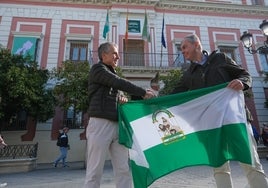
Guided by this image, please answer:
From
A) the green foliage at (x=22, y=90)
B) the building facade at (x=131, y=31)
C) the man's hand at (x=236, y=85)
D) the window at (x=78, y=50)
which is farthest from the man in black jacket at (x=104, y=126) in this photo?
the window at (x=78, y=50)

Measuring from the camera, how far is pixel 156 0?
16.6 metres

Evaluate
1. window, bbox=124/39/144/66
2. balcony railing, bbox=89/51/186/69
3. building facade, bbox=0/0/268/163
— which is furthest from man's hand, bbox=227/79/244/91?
window, bbox=124/39/144/66

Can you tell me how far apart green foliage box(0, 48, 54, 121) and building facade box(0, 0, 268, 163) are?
192 cm

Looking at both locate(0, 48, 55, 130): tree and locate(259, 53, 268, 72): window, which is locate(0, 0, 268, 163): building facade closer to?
locate(259, 53, 268, 72): window

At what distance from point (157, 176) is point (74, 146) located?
37.1 ft

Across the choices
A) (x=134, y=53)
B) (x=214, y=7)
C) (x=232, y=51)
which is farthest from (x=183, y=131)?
(x=214, y=7)

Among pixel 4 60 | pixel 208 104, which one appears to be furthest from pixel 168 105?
pixel 4 60

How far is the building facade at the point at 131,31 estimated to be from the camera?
14766 millimetres

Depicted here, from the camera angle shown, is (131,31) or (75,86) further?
(131,31)

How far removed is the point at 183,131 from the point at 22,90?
31.1ft

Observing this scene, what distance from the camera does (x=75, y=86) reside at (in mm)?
10664

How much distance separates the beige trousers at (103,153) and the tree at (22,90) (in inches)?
353

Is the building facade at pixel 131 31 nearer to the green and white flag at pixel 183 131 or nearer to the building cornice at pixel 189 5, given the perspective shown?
the building cornice at pixel 189 5

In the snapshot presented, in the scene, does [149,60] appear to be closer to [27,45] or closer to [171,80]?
[171,80]
